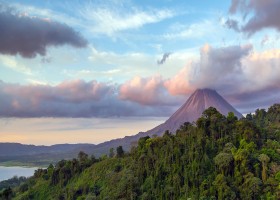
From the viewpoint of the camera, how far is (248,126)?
208 feet

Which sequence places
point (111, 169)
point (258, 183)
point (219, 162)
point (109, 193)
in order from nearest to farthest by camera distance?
point (258, 183) < point (219, 162) < point (109, 193) < point (111, 169)

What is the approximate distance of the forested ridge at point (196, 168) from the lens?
2094 inches

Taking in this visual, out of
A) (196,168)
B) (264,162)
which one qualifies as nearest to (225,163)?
(196,168)

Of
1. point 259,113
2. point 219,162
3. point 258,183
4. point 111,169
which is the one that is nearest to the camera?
point 258,183

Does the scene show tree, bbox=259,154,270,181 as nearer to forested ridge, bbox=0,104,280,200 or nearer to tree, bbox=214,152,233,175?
forested ridge, bbox=0,104,280,200

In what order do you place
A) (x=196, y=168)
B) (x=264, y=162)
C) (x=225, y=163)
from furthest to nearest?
(x=196, y=168)
(x=225, y=163)
(x=264, y=162)

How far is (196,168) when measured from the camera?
193ft

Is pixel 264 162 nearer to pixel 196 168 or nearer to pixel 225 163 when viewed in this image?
pixel 225 163

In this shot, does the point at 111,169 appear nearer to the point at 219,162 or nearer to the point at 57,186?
the point at 57,186

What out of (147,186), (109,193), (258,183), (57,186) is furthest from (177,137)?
(57,186)

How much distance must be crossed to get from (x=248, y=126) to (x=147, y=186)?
20976 mm

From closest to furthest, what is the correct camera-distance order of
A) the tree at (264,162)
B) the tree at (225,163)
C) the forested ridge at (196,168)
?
the tree at (264,162) < the forested ridge at (196,168) < the tree at (225,163)

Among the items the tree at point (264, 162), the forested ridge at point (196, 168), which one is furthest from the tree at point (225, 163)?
the tree at point (264, 162)

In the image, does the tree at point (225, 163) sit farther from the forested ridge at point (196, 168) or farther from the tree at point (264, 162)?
the tree at point (264, 162)
